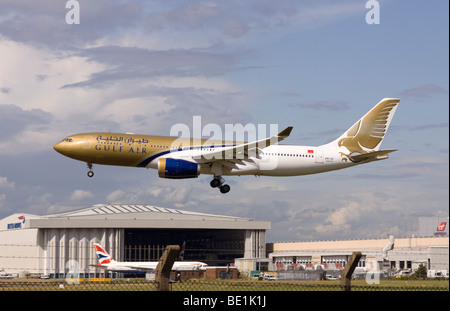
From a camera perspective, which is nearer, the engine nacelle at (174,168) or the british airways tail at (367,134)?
the engine nacelle at (174,168)

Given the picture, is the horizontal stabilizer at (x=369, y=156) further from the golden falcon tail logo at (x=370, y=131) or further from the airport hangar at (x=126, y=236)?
the airport hangar at (x=126, y=236)

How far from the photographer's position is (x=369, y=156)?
58.7 m

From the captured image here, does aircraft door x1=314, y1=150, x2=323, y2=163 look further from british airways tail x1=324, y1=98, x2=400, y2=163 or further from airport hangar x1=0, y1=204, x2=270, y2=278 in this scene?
airport hangar x1=0, y1=204, x2=270, y2=278

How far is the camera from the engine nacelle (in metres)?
52.9

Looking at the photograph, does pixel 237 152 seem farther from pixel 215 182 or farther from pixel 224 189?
pixel 224 189

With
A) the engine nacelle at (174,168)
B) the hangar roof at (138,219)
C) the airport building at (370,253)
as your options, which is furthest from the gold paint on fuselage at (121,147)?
the hangar roof at (138,219)

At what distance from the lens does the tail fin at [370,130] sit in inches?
2451

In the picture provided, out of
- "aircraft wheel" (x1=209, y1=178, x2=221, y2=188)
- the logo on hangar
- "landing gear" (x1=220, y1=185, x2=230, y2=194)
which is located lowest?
the logo on hangar

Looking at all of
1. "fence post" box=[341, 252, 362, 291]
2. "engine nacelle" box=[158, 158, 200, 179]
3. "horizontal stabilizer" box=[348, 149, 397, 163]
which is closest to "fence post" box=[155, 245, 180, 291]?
"fence post" box=[341, 252, 362, 291]

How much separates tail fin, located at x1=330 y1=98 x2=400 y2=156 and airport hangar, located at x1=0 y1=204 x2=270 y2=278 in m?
58.8

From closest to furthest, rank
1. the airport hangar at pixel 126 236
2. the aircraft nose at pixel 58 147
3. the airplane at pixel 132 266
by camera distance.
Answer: the aircraft nose at pixel 58 147 → the airplane at pixel 132 266 → the airport hangar at pixel 126 236

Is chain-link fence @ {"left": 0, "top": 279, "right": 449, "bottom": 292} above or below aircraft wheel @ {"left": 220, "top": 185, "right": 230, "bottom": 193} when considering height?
below
